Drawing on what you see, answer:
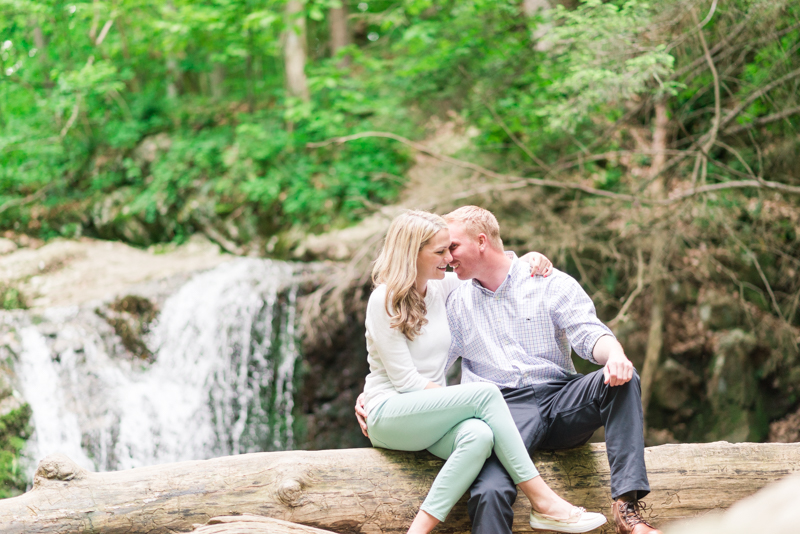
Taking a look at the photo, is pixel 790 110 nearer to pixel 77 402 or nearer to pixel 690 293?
pixel 690 293

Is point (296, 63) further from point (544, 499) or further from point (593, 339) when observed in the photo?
point (544, 499)

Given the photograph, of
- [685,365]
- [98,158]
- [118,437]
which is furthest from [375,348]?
[98,158]

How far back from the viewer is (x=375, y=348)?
94.9 inches

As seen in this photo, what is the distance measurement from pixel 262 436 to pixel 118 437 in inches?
52.0

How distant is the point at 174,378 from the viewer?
5.82 m

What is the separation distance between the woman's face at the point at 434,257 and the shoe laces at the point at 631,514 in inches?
45.3

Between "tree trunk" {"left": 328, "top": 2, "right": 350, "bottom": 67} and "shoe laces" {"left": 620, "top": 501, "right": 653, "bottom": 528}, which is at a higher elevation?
"tree trunk" {"left": 328, "top": 2, "right": 350, "bottom": 67}

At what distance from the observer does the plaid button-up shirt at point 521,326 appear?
8.49 ft

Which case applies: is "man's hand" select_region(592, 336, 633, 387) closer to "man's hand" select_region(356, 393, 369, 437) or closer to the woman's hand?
the woman's hand

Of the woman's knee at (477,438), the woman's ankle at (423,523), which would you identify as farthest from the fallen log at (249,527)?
the woman's knee at (477,438)

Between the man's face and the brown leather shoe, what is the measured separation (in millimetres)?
1125

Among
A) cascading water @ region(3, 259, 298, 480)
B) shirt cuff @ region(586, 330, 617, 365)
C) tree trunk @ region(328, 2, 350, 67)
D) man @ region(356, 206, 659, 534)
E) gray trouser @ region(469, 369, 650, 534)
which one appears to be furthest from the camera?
tree trunk @ region(328, 2, 350, 67)

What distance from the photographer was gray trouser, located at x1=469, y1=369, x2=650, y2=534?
2209 mm

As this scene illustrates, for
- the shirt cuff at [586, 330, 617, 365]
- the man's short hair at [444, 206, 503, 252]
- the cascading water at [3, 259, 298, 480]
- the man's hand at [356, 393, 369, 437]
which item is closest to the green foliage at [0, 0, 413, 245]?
the cascading water at [3, 259, 298, 480]
